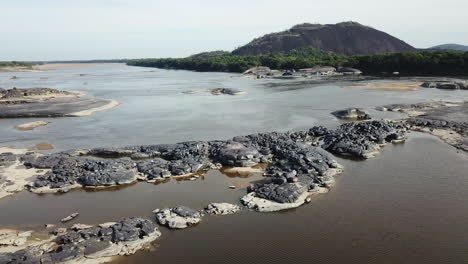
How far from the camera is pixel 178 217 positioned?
2031 centimetres

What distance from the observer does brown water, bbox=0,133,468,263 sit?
55.8ft

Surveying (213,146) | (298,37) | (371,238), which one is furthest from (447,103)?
(298,37)

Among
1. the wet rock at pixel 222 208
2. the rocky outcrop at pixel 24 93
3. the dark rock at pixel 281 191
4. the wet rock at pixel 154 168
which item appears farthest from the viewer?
the rocky outcrop at pixel 24 93

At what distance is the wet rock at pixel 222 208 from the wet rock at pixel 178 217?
2.67ft

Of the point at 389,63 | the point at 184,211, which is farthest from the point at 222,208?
the point at 389,63

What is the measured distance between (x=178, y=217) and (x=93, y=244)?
450 cm

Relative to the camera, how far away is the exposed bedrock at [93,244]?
1678cm

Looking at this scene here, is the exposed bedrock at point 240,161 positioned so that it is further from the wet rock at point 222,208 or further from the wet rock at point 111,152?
the wet rock at point 222,208

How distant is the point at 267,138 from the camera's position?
34156 millimetres

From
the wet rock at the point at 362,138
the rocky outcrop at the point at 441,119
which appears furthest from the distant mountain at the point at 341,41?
the wet rock at the point at 362,138

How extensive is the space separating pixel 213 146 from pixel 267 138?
5.09 m

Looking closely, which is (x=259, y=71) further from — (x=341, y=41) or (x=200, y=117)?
(x=341, y=41)

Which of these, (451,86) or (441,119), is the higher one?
(451,86)

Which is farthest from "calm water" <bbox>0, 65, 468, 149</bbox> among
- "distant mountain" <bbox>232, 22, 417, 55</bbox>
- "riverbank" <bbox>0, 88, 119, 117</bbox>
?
"distant mountain" <bbox>232, 22, 417, 55</bbox>
